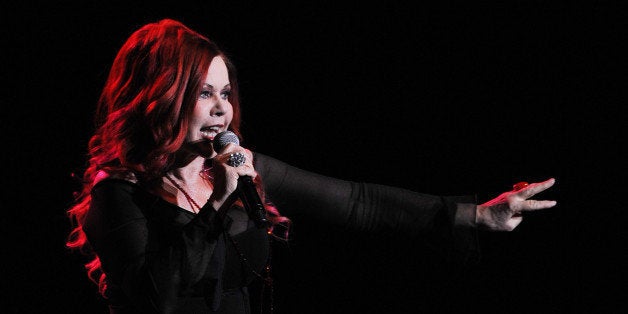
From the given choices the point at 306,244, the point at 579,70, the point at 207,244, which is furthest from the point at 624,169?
the point at 207,244

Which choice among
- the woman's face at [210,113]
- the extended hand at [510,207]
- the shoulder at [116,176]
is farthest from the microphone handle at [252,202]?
the extended hand at [510,207]

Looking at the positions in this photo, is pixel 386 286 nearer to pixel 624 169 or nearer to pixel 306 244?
pixel 306 244

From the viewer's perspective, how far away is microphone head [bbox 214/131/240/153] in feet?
4.98

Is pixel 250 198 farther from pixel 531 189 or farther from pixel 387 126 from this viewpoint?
pixel 387 126

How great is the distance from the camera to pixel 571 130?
2.45 metres

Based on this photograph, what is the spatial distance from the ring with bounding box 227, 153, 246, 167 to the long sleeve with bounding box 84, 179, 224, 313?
0.12 metres

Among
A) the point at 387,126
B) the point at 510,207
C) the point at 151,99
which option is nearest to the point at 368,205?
the point at 510,207

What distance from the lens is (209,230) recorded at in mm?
1446

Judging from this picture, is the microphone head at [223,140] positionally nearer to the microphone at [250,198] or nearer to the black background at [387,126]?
the microphone at [250,198]

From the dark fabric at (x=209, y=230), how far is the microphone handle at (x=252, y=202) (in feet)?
0.33

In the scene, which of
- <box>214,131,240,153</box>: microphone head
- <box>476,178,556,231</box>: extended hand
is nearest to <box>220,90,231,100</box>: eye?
<box>214,131,240,153</box>: microphone head

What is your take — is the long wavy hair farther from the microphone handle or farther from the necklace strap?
the microphone handle

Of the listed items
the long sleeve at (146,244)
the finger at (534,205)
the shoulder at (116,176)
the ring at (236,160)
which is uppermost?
the finger at (534,205)

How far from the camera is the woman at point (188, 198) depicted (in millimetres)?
1448
